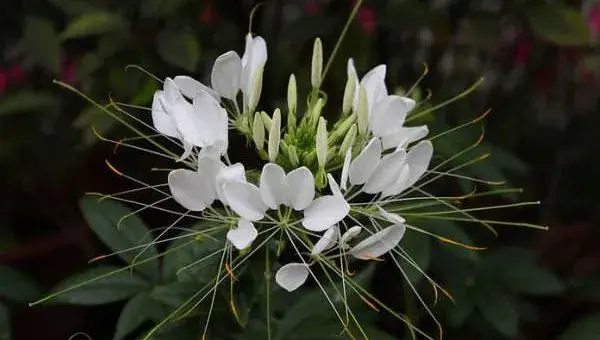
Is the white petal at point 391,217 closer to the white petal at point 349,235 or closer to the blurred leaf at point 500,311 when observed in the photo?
the white petal at point 349,235

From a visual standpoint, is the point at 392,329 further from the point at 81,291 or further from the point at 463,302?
the point at 81,291

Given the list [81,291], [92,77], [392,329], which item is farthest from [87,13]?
[392,329]

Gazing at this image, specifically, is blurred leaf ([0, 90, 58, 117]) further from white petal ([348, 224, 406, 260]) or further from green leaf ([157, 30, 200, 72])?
white petal ([348, 224, 406, 260])

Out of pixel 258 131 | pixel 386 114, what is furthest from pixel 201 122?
pixel 386 114

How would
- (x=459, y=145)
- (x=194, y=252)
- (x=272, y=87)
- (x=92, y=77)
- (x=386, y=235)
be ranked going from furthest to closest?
(x=272, y=87)
(x=92, y=77)
(x=459, y=145)
(x=194, y=252)
(x=386, y=235)

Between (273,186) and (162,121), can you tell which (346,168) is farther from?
(162,121)

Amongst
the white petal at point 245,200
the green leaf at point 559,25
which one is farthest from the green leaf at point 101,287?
the green leaf at point 559,25
